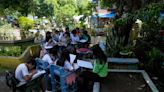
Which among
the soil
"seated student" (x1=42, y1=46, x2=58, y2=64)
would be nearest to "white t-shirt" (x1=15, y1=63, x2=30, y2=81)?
"seated student" (x1=42, y1=46, x2=58, y2=64)

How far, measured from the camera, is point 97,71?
7.95 metres

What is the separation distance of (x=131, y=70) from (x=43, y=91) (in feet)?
9.14

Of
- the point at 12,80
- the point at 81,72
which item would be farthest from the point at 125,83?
the point at 12,80

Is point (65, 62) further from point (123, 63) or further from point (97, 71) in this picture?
point (123, 63)

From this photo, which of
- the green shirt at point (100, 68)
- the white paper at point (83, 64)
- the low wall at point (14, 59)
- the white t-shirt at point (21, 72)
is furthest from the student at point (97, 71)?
the low wall at point (14, 59)

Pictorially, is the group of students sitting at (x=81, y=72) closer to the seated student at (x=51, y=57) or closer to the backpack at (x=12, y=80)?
the seated student at (x=51, y=57)

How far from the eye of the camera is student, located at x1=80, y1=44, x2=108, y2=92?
7.83 metres

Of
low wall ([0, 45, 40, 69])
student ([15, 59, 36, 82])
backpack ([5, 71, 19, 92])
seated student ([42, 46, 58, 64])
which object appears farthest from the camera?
low wall ([0, 45, 40, 69])

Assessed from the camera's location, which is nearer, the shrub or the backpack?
the backpack

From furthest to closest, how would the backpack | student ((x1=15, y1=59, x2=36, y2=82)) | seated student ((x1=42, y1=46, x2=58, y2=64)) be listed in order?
seated student ((x1=42, y1=46, x2=58, y2=64)), student ((x1=15, y1=59, x2=36, y2=82)), the backpack

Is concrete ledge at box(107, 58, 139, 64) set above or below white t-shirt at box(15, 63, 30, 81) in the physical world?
below

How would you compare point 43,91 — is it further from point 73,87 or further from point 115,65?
point 115,65

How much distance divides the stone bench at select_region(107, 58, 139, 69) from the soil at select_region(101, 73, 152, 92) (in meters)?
0.67

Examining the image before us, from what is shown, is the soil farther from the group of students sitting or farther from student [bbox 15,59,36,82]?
student [bbox 15,59,36,82]
